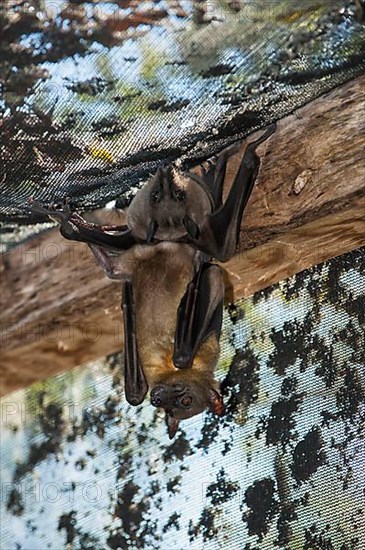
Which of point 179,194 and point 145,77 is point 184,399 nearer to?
point 179,194

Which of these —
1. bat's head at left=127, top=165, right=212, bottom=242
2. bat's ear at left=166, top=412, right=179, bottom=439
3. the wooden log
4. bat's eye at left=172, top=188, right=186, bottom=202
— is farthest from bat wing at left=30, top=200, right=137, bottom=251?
bat's ear at left=166, top=412, right=179, bottom=439

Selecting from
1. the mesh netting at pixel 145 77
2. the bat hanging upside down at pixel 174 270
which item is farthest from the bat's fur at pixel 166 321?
the mesh netting at pixel 145 77

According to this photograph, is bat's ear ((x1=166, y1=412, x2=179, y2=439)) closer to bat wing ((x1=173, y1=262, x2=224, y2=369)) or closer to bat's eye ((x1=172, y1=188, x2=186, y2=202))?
bat wing ((x1=173, y1=262, x2=224, y2=369))

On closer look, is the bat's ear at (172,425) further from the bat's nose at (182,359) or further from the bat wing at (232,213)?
the bat wing at (232,213)

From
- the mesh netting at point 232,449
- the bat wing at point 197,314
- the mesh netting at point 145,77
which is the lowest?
the mesh netting at point 232,449

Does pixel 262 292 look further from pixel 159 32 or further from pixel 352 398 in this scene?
pixel 159 32

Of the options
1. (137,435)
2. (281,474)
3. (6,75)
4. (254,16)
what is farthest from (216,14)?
(137,435)
